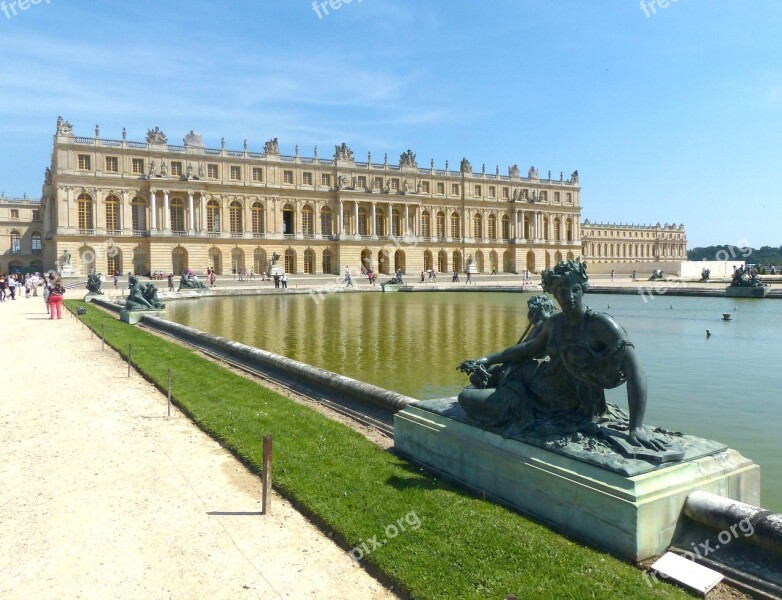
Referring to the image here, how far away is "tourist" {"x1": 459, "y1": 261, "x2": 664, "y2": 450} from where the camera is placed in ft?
13.4

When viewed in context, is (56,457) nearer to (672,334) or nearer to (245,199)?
(672,334)

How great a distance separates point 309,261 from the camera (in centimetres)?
6712

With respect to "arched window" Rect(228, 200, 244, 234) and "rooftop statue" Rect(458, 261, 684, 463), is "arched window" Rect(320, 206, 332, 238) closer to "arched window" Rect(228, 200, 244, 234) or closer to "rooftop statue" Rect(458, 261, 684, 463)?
"arched window" Rect(228, 200, 244, 234)

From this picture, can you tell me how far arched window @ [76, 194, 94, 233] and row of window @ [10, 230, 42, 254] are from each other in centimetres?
2774

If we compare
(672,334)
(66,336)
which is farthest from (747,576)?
(66,336)

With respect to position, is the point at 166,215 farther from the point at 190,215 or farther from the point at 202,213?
the point at 202,213

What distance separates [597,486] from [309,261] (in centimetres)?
6453

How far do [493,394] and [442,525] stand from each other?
1144mm

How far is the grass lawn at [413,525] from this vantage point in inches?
133

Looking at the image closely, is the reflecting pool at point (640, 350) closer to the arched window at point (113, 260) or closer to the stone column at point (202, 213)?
the arched window at point (113, 260)

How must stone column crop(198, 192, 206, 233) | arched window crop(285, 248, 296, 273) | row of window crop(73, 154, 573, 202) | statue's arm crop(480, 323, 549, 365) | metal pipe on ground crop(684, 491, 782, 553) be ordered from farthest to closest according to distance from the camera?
arched window crop(285, 248, 296, 273), stone column crop(198, 192, 206, 233), row of window crop(73, 154, 573, 202), statue's arm crop(480, 323, 549, 365), metal pipe on ground crop(684, 491, 782, 553)

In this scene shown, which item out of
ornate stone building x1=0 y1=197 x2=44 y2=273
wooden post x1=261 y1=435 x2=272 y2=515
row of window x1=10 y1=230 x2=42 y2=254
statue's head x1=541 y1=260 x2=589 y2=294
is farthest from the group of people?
row of window x1=10 y1=230 x2=42 y2=254

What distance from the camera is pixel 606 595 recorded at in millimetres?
3195

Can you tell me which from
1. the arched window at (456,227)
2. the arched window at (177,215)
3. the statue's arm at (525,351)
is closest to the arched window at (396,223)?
the arched window at (456,227)
